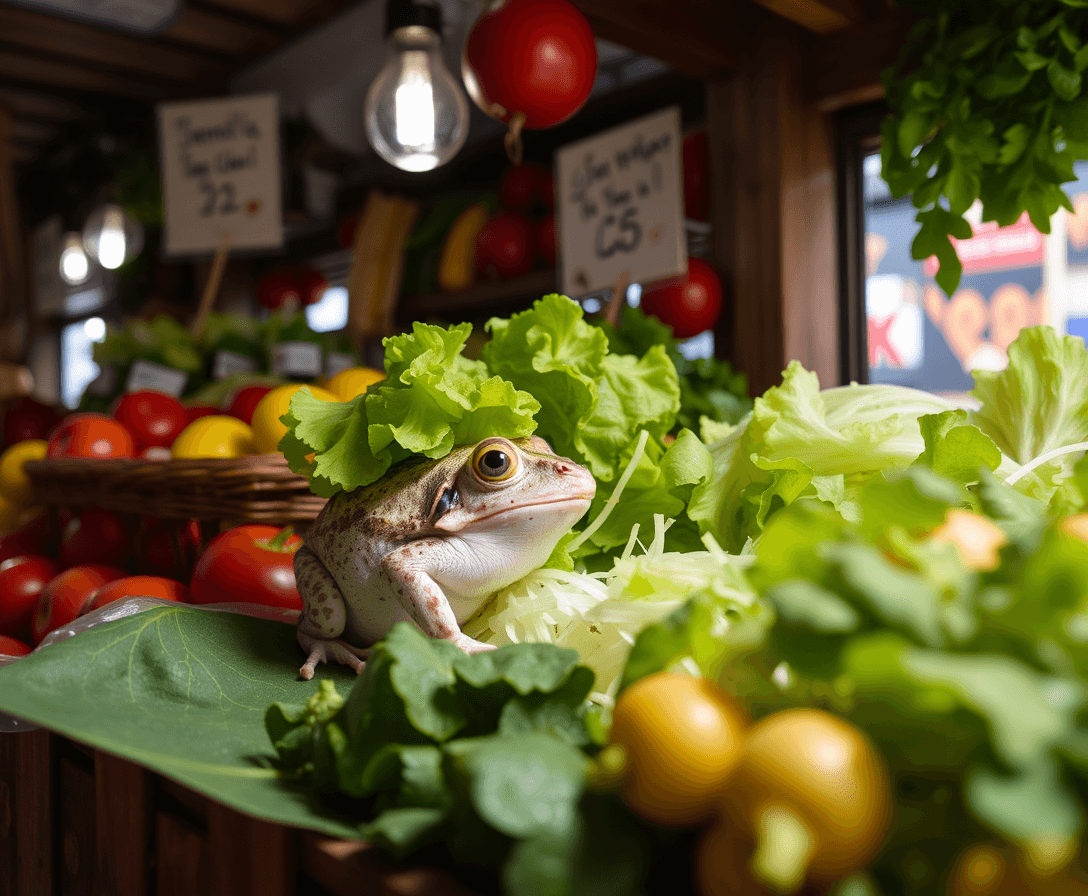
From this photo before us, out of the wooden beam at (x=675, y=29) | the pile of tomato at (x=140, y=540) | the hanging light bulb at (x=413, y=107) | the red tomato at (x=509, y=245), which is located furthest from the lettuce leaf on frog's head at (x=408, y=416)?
the red tomato at (x=509, y=245)

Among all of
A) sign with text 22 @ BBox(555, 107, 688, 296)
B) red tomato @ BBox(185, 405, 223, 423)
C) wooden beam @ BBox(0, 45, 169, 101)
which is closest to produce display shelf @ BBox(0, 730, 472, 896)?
red tomato @ BBox(185, 405, 223, 423)

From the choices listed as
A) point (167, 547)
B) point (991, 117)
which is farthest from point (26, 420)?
point (991, 117)

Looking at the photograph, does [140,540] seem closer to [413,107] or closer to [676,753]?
[413,107]

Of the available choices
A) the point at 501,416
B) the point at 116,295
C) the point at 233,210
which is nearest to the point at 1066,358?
the point at 501,416

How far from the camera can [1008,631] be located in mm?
→ 354

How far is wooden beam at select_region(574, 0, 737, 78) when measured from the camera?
1.84m

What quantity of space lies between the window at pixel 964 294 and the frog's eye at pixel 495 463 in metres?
1.67

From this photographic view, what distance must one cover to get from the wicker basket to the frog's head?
1.50 feet

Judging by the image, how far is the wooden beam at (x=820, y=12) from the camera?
174cm

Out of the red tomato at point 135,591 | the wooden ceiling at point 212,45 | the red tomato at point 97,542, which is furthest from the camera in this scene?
the wooden ceiling at point 212,45

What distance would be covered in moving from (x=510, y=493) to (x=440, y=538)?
8cm

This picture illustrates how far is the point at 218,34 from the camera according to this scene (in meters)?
3.13

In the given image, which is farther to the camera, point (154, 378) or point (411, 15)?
point (154, 378)

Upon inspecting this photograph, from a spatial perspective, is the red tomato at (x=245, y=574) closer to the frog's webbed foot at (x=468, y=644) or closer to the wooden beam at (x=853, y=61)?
the frog's webbed foot at (x=468, y=644)
